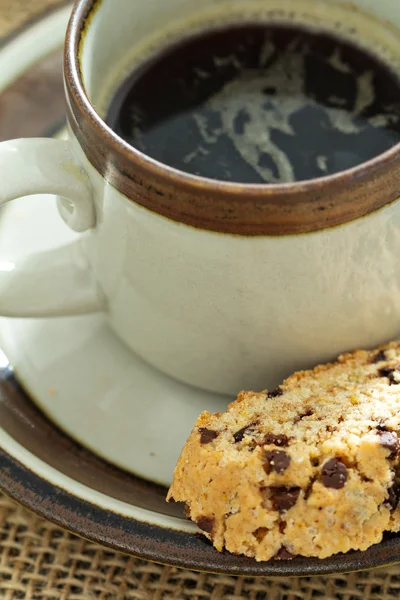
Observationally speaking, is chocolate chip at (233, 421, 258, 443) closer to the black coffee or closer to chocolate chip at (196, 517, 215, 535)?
chocolate chip at (196, 517, 215, 535)

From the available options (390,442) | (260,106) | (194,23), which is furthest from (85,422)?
(194,23)

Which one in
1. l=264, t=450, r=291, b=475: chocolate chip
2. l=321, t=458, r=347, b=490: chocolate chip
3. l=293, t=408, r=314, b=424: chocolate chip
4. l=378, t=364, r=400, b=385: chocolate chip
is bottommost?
l=378, t=364, r=400, b=385: chocolate chip

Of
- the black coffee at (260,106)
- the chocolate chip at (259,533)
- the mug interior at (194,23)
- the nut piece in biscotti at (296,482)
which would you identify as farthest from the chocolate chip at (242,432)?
the mug interior at (194,23)

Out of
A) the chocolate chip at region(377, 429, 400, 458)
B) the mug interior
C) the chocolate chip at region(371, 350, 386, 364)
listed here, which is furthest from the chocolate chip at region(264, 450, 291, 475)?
the mug interior

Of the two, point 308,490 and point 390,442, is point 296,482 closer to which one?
point 308,490

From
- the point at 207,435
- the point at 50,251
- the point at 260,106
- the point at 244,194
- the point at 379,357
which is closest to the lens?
the point at 244,194
